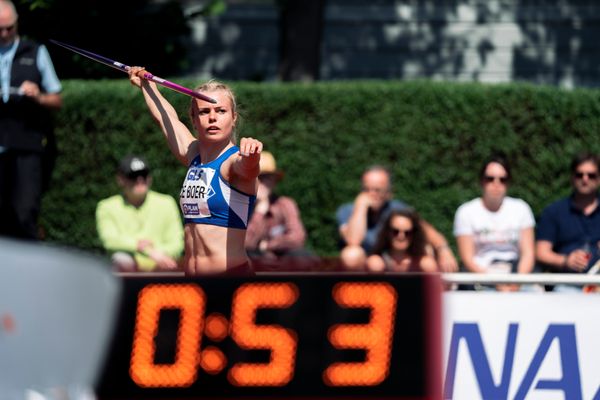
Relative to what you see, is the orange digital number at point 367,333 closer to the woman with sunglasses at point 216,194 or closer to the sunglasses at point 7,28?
the woman with sunglasses at point 216,194

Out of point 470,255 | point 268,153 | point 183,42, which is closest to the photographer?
point 470,255

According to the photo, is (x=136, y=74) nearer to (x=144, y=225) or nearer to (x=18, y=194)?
(x=144, y=225)

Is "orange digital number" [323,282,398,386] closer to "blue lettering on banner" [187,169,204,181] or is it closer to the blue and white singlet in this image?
the blue and white singlet

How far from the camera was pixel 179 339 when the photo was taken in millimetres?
5430

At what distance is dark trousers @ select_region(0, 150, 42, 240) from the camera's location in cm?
1033

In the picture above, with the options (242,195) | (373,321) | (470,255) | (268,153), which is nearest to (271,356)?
(373,321)

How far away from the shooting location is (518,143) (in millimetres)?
12250

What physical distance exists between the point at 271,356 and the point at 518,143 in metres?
7.18

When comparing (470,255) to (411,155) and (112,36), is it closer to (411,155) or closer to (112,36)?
(411,155)

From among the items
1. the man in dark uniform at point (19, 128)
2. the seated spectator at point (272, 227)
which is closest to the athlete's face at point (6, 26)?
the man in dark uniform at point (19, 128)

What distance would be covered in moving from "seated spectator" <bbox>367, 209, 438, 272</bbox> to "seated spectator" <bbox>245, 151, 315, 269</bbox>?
4.66 ft

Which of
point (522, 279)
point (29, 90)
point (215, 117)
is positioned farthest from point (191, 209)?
point (29, 90)

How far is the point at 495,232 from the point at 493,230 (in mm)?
21

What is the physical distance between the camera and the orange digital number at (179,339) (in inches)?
212
